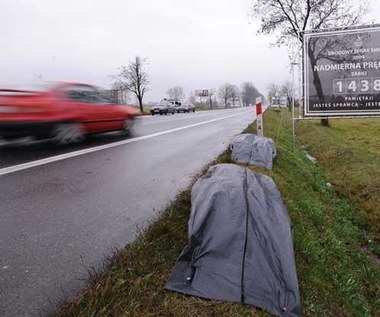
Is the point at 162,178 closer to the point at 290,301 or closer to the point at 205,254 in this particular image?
the point at 205,254

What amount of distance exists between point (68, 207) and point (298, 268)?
248cm

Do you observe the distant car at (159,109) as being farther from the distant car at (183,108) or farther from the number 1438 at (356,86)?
the number 1438 at (356,86)

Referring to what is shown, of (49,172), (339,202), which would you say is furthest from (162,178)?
(339,202)

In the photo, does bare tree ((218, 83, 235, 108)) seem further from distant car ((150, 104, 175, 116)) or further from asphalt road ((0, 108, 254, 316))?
asphalt road ((0, 108, 254, 316))

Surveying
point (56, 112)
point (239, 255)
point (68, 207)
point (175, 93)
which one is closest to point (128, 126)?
point (56, 112)

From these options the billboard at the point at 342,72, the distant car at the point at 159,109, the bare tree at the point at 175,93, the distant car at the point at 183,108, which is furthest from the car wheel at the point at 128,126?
the bare tree at the point at 175,93

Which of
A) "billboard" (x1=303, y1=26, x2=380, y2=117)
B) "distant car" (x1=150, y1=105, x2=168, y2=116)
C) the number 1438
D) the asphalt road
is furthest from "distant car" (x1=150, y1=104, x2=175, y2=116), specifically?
the asphalt road

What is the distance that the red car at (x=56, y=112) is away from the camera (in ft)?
24.5

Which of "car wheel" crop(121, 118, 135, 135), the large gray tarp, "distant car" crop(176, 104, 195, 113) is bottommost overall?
"distant car" crop(176, 104, 195, 113)

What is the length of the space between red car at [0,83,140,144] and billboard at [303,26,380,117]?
5.85 m

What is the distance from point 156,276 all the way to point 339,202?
6.13 m

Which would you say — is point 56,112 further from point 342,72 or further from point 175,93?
point 175,93

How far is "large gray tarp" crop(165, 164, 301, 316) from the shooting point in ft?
8.61

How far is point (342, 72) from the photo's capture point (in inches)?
412
